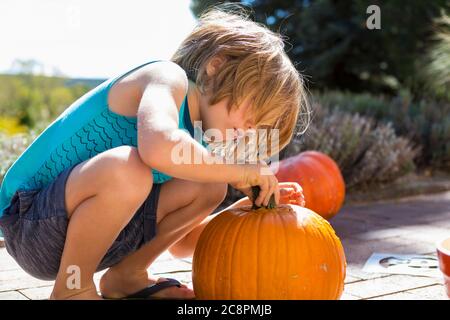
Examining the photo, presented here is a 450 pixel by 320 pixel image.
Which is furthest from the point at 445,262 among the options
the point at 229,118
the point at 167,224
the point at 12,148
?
the point at 12,148

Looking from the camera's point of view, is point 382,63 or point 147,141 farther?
point 382,63

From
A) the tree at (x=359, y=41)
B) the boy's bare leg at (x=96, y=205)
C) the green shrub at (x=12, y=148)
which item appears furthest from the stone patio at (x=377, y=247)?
the tree at (x=359, y=41)

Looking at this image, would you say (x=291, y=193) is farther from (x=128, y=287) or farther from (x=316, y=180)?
(x=316, y=180)

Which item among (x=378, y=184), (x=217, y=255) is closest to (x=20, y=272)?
(x=217, y=255)

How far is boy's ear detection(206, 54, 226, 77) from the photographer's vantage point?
5.64 ft

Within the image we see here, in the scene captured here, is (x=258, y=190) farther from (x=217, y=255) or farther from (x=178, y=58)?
(x=178, y=58)

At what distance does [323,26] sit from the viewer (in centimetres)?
Result: 877

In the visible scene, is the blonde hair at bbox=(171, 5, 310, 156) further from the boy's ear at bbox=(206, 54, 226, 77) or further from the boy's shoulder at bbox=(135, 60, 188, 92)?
the boy's shoulder at bbox=(135, 60, 188, 92)

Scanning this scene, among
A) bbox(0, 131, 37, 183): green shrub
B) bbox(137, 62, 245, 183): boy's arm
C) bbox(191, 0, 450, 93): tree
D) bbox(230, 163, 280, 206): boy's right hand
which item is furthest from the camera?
bbox(191, 0, 450, 93): tree

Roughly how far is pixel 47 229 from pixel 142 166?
317 mm

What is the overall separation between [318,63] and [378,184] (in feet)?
14.9

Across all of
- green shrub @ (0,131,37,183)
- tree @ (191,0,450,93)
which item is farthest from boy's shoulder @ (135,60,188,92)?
tree @ (191,0,450,93)

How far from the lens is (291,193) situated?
1.84 metres

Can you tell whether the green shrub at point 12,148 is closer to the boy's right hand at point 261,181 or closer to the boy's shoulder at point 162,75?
the boy's shoulder at point 162,75
